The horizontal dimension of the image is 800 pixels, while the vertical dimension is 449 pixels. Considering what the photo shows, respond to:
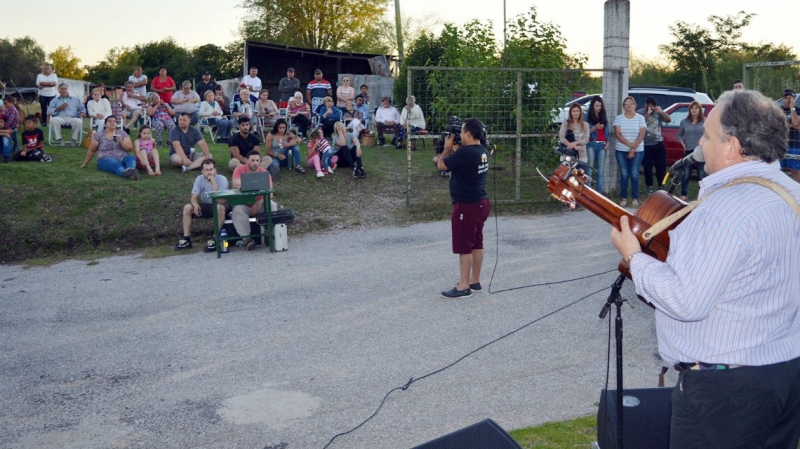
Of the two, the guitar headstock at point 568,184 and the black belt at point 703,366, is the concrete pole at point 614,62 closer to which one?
the guitar headstock at point 568,184

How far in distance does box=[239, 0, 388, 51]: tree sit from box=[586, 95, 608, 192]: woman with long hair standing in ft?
123

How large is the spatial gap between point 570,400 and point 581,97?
42.9ft

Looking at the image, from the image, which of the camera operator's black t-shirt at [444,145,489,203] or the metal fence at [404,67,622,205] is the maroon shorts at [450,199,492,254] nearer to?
the camera operator's black t-shirt at [444,145,489,203]

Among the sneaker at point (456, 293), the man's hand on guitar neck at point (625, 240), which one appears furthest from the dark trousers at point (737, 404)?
the sneaker at point (456, 293)

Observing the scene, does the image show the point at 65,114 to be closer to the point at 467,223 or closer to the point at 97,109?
the point at 97,109

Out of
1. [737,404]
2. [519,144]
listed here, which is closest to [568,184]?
[737,404]

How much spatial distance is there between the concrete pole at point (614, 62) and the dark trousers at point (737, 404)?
11951 millimetres

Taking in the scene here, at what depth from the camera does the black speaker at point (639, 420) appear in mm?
3867

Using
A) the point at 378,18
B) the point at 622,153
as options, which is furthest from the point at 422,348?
the point at 378,18

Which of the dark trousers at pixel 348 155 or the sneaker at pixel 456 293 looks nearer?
the sneaker at pixel 456 293

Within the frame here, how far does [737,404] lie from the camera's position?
275 centimetres

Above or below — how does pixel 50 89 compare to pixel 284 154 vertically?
above

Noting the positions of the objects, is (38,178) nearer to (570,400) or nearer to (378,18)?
(570,400)

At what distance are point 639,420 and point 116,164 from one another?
1262 cm
